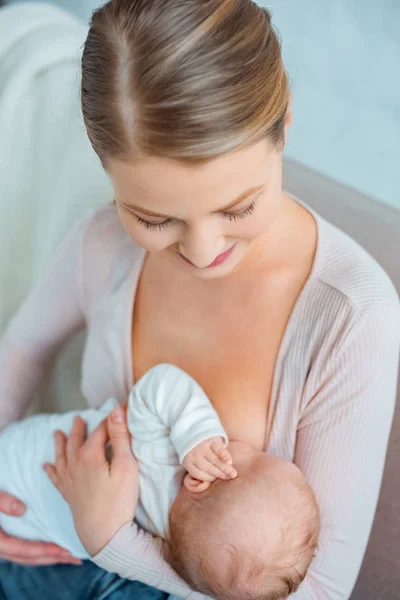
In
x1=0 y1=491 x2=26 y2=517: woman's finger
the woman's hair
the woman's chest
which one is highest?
the woman's hair

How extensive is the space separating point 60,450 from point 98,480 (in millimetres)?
128

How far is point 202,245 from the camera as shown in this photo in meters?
0.82

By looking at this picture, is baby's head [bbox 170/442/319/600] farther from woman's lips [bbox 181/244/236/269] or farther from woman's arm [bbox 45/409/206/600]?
woman's lips [bbox 181/244/236/269]

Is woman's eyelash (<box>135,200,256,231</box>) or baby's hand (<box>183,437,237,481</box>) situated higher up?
woman's eyelash (<box>135,200,256,231</box>)

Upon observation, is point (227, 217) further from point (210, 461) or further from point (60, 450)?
point (60, 450)

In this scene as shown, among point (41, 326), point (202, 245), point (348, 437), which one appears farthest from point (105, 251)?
point (348, 437)

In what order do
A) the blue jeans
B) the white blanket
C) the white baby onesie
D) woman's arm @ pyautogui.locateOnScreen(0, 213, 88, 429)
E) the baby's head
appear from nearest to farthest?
the baby's head < the white baby onesie < the blue jeans < woman's arm @ pyautogui.locateOnScreen(0, 213, 88, 429) < the white blanket

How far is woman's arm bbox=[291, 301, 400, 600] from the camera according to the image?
0.96m

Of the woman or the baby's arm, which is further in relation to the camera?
the baby's arm

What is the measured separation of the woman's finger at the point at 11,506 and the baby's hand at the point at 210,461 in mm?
385

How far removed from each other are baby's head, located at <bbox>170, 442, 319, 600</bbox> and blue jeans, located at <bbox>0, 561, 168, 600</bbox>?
0.20m

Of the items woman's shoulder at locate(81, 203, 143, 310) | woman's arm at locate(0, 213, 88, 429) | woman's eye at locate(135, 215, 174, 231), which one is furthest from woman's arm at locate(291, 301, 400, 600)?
woman's arm at locate(0, 213, 88, 429)

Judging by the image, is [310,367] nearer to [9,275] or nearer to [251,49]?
[251,49]

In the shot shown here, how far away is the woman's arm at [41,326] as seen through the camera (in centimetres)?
127
